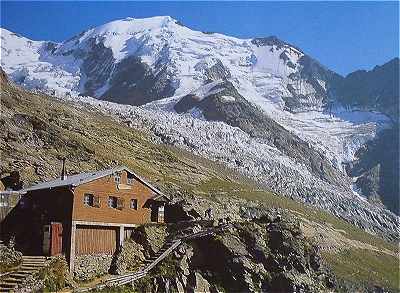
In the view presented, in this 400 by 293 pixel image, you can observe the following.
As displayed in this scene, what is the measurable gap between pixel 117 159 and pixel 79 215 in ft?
211

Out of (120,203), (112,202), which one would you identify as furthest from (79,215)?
(120,203)

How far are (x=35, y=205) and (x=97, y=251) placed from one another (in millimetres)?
6890

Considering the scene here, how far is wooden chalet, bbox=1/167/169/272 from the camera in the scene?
43469mm

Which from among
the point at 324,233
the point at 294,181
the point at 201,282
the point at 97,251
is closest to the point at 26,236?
the point at 97,251

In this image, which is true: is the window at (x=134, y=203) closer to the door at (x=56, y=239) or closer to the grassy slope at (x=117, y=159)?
the door at (x=56, y=239)

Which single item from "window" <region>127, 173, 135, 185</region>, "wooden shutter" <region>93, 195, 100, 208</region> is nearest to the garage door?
"wooden shutter" <region>93, 195, 100, 208</region>

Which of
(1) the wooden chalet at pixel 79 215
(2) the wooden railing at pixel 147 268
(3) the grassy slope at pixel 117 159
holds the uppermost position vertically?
(3) the grassy slope at pixel 117 159

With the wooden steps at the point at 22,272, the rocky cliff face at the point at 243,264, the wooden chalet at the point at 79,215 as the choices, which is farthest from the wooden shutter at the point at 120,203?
the wooden steps at the point at 22,272

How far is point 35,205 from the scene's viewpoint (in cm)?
4753

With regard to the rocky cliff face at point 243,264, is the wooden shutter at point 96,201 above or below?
above

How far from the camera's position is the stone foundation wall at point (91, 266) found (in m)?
43.1

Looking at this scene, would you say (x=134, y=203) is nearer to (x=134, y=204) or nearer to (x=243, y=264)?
(x=134, y=204)

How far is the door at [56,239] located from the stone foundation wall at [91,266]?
156cm

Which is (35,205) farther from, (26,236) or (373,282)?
(373,282)
